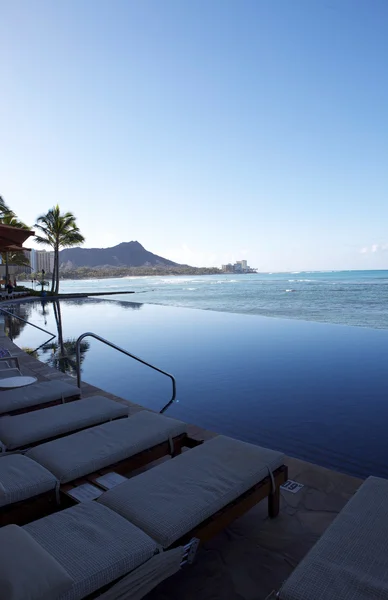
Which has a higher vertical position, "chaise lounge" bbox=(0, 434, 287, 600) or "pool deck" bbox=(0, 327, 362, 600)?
"chaise lounge" bbox=(0, 434, 287, 600)

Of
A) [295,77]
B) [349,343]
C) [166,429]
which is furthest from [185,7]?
[166,429]

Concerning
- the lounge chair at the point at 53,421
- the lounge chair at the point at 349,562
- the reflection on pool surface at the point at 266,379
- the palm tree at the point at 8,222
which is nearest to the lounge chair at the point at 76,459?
the lounge chair at the point at 53,421

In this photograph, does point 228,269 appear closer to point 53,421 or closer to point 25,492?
point 53,421

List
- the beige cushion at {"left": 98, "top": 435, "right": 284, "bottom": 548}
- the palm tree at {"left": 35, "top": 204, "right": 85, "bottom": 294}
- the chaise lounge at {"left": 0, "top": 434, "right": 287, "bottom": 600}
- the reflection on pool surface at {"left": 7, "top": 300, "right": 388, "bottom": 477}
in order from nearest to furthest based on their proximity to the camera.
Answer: the chaise lounge at {"left": 0, "top": 434, "right": 287, "bottom": 600} → the beige cushion at {"left": 98, "top": 435, "right": 284, "bottom": 548} → the reflection on pool surface at {"left": 7, "top": 300, "right": 388, "bottom": 477} → the palm tree at {"left": 35, "top": 204, "right": 85, "bottom": 294}

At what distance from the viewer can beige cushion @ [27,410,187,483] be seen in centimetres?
243

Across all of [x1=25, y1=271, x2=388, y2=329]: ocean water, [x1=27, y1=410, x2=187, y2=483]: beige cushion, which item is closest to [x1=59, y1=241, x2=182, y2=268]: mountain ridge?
[x1=25, y1=271, x2=388, y2=329]: ocean water

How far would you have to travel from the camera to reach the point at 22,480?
2.23 m

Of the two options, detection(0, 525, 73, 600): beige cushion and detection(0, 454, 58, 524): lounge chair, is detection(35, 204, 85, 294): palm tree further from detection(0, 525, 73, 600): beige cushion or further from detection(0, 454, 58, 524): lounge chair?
detection(0, 525, 73, 600): beige cushion

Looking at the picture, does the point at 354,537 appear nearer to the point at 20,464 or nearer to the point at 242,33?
the point at 20,464

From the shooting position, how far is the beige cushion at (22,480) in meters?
2.13

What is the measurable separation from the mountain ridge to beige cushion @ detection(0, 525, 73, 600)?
153745 mm

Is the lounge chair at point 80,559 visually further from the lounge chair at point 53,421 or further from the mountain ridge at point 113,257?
the mountain ridge at point 113,257

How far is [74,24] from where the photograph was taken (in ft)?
36.1

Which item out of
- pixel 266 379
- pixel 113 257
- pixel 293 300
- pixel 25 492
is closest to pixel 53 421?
pixel 25 492
